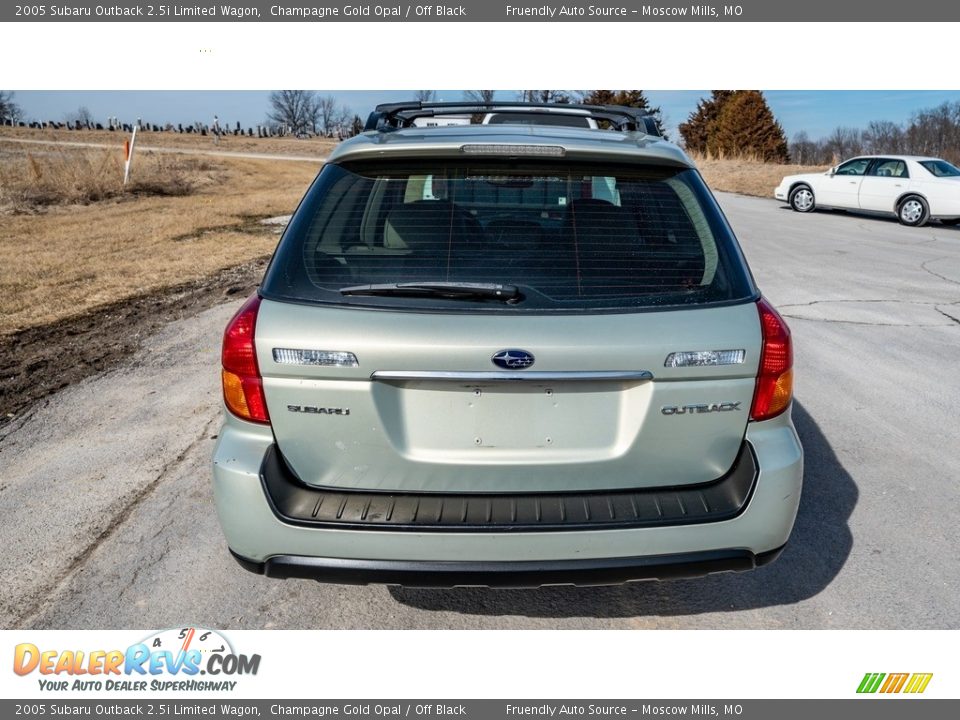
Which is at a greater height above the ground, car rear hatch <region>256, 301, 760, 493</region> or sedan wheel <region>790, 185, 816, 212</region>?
sedan wheel <region>790, 185, 816, 212</region>

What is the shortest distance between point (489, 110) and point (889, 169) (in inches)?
678

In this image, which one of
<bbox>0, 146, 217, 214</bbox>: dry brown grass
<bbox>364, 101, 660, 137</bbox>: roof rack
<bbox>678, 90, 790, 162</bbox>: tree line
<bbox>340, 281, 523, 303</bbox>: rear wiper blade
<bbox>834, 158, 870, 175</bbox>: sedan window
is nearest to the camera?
<bbox>340, 281, 523, 303</bbox>: rear wiper blade

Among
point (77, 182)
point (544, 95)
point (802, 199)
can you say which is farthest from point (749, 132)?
point (77, 182)

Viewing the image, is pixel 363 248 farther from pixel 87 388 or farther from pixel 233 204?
pixel 233 204

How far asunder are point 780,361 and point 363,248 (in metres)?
1.55

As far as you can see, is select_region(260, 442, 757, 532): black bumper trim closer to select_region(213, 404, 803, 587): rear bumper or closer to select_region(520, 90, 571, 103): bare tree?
select_region(213, 404, 803, 587): rear bumper

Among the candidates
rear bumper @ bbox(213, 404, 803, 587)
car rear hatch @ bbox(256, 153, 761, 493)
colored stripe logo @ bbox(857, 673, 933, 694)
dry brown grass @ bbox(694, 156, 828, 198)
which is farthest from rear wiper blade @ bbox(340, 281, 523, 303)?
dry brown grass @ bbox(694, 156, 828, 198)

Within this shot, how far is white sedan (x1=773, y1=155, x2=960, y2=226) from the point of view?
16.1m

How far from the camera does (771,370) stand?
247 centimetres

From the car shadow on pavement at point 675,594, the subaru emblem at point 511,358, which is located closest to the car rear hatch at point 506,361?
the subaru emblem at point 511,358

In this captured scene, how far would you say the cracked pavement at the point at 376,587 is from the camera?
2967 mm

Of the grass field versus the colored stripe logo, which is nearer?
the colored stripe logo

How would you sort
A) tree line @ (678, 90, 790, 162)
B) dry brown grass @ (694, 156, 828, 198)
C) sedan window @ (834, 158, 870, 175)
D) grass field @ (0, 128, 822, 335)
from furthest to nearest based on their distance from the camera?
tree line @ (678, 90, 790, 162)
dry brown grass @ (694, 156, 828, 198)
sedan window @ (834, 158, 870, 175)
grass field @ (0, 128, 822, 335)

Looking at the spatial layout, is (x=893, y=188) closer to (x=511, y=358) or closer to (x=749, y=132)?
(x=511, y=358)
